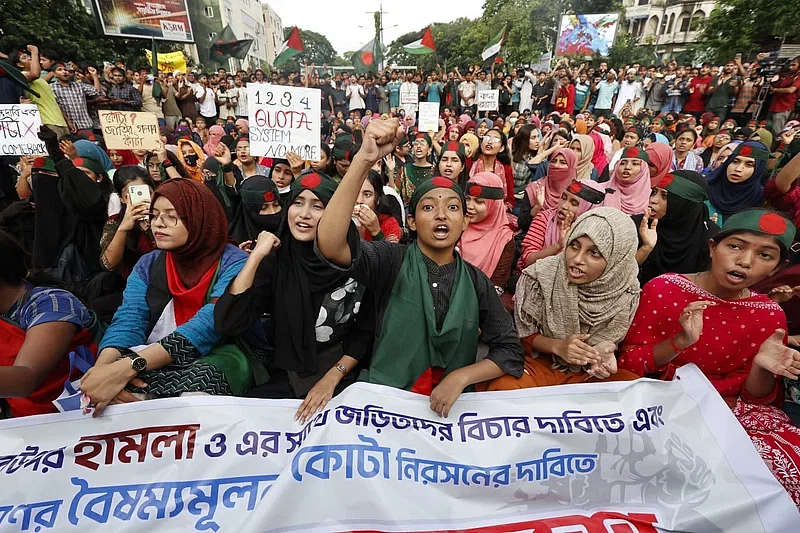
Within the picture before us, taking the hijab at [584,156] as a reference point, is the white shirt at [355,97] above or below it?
above

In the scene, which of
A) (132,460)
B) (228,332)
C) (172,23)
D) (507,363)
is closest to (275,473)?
(132,460)

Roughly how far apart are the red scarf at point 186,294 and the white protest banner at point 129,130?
2916 millimetres

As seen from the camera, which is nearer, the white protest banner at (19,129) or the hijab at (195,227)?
the hijab at (195,227)

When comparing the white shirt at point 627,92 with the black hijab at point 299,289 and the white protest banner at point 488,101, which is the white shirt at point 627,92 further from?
the black hijab at point 299,289

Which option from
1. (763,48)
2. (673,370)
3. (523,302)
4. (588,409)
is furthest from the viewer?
(763,48)

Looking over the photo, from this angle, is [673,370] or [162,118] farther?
[162,118]

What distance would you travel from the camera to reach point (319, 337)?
2143 mm

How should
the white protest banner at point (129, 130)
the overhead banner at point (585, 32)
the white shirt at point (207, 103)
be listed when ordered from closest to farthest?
the white protest banner at point (129, 130) < the white shirt at point (207, 103) < the overhead banner at point (585, 32)

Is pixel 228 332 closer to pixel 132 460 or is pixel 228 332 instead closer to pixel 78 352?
pixel 132 460

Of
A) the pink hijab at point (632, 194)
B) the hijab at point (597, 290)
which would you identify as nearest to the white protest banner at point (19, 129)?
the hijab at point (597, 290)

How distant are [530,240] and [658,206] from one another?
1061 mm

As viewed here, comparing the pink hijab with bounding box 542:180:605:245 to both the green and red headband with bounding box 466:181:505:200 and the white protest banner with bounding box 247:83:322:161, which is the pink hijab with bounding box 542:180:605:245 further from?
the white protest banner with bounding box 247:83:322:161

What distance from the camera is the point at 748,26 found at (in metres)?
18.3

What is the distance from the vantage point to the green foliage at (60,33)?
44.4ft
